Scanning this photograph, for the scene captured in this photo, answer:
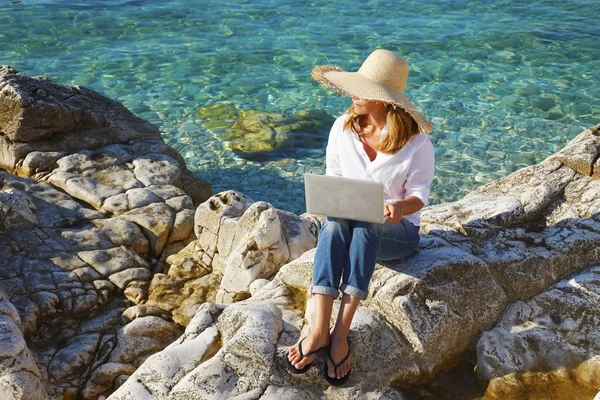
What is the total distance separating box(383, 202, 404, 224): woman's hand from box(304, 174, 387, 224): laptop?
0.11 metres

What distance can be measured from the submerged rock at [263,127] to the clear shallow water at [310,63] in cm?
19

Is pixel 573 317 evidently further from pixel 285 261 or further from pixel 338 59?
pixel 338 59

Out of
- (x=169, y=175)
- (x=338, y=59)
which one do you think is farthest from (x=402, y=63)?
(x=338, y=59)

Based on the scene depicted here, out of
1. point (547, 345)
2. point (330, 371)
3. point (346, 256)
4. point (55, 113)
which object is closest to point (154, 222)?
point (55, 113)

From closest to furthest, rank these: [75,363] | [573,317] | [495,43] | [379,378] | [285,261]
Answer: [379,378]
[573,317]
[75,363]
[285,261]
[495,43]

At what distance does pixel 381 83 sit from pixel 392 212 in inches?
30.7

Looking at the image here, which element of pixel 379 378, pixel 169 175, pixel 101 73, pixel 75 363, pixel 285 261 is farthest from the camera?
pixel 101 73

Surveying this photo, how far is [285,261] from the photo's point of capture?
593 centimetres

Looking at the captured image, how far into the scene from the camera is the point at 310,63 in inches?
527

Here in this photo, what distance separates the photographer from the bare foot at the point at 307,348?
Result: 3930 mm

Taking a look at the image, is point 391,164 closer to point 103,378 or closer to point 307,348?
point 307,348

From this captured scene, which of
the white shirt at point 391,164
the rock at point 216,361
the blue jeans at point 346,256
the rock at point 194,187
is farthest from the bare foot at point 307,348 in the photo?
the rock at point 194,187

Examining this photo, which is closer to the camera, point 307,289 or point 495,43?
point 307,289

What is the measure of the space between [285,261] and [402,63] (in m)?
2.15
